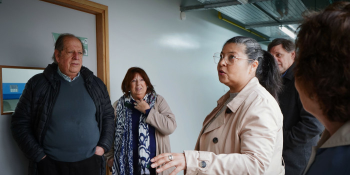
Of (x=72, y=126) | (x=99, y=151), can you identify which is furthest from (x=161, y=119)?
(x=72, y=126)

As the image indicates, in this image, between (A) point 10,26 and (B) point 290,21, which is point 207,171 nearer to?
(A) point 10,26

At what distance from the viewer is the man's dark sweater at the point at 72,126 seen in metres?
1.80

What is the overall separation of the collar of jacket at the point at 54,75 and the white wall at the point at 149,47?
0.77 ft

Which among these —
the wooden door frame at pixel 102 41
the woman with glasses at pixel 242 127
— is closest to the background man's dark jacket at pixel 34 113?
the wooden door frame at pixel 102 41

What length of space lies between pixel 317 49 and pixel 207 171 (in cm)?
64

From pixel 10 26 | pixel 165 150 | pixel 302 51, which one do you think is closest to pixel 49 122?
pixel 10 26

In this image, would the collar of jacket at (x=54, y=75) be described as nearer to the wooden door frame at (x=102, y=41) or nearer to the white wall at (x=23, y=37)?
the white wall at (x=23, y=37)

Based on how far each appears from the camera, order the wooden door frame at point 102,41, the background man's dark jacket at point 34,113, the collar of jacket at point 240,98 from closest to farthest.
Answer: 1. the collar of jacket at point 240,98
2. the background man's dark jacket at point 34,113
3. the wooden door frame at point 102,41

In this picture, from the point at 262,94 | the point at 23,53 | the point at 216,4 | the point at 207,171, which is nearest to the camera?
the point at 207,171

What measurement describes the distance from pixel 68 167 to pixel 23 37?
43.9 inches

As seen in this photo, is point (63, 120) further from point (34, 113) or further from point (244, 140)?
point (244, 140)

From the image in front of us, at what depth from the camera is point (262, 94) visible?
46.6 inches

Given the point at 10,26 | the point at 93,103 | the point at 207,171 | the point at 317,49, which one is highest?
the point at 10,26

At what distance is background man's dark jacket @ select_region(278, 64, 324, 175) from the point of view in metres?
1.75
